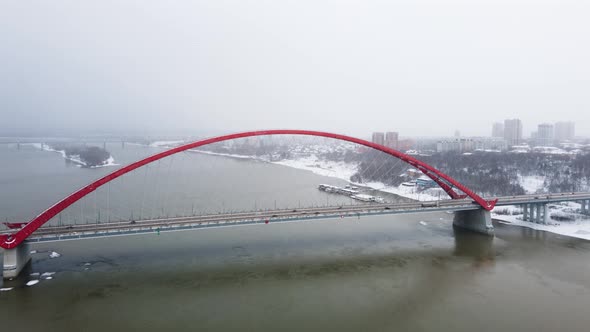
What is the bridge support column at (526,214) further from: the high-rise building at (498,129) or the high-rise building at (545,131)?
the high-rise building at (498,129)

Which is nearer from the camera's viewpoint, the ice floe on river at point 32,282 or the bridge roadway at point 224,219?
the ice floe on river at point 32,282

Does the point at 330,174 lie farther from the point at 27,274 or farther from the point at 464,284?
the point at 27,274

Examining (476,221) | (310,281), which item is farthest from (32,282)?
(476,221)

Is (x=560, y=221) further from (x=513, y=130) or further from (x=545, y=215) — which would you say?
(x=513, y=130)

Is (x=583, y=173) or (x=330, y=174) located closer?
(x=583, y=173)

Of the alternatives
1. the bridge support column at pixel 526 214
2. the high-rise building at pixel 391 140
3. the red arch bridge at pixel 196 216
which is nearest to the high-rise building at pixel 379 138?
the high-rise building at pixel 391 140

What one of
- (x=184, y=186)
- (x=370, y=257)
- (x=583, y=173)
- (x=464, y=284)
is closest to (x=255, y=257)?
(x=370, y=257)

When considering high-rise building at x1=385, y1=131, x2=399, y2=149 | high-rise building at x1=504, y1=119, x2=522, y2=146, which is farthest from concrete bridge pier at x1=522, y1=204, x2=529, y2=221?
high-rise building at x1=504, y1=119, x2=522, y2=146
